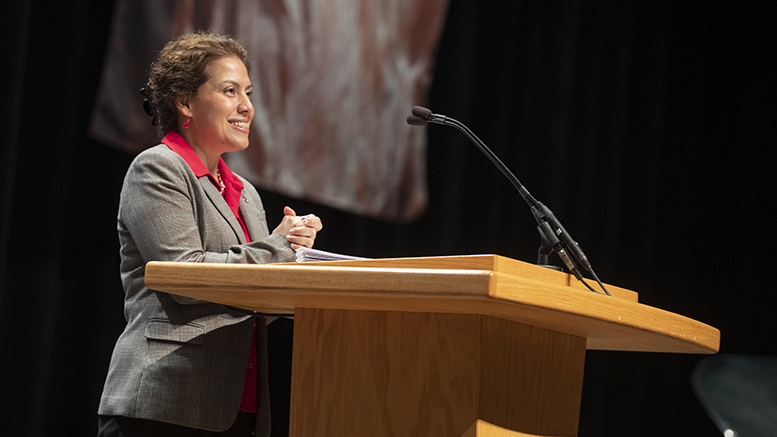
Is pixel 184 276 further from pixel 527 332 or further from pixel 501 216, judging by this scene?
pixel 501 216

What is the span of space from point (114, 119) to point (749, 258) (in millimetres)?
2506

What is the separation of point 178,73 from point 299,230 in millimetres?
597

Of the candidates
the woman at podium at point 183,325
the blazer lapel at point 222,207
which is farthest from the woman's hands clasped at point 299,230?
the blazer lapel at point 222,207

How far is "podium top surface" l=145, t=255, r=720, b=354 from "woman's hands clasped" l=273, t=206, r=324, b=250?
26 cm

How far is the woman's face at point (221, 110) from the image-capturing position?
1638mm

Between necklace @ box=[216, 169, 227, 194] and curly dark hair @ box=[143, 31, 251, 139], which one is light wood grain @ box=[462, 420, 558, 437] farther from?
curly dark hair @ box=[143, 31, 251, 139]

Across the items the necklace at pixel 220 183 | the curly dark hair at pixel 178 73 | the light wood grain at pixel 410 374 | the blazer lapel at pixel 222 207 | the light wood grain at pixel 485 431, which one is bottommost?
the light wood grain at pixel 485 431

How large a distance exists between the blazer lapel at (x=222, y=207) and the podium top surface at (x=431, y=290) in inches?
18.1

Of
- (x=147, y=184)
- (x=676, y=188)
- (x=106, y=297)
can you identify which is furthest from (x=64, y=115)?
(x=676, y=188)

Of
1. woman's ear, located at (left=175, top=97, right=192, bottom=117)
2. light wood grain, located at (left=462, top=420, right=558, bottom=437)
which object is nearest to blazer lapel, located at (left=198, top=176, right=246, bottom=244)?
woman's ear, located at (left=175, top=97, right=192, bottom=117)

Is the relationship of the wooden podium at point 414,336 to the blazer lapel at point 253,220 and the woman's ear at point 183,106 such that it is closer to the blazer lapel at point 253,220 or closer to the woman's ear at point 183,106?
the blazer lapel at point 253,220

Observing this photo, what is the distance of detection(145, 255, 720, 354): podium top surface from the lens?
73cm

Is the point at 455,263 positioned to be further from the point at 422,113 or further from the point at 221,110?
the point at 221,110

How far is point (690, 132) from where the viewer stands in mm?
2992
